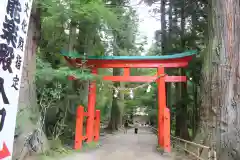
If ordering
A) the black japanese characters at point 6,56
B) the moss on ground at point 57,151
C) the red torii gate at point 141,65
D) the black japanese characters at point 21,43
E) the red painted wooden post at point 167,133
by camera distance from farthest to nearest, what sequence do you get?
the red torii gate at point 141,65 < the red painted wooden post at point 167,133 < the moss on ground at point 57,151 < the black japanese characters at point 21,43 < the black japanese characters at point 6,56

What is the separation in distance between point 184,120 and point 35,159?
860 cm

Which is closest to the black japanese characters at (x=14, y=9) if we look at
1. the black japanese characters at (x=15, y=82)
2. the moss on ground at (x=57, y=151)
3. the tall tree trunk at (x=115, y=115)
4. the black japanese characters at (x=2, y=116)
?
the black japanese characters at (x=15, y=82)

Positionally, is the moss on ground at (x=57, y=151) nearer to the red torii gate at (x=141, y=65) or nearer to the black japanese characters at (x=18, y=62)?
the red torii gate at (x=141, y=65)

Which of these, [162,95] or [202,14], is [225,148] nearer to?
[162,95]

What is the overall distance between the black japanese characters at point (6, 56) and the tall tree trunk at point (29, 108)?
431 centimetres

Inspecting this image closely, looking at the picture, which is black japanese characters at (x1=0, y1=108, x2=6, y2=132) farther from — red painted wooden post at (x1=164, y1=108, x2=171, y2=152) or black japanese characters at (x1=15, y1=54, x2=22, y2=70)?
red painted wooden post at (x1=164, y1=108, x2=171, y2=152)

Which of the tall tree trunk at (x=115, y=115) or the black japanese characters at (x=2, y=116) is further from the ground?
the black japanese characters at (x=2, y=116)

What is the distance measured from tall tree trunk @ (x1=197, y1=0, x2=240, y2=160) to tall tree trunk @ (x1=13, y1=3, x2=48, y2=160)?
5.24 metres

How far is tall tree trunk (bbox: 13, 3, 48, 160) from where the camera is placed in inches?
238

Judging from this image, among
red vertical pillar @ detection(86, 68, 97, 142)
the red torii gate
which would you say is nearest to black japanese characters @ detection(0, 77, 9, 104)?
the red torii gate

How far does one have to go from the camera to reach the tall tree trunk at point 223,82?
585cm

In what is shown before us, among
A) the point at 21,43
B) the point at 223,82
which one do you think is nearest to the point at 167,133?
the point at 223,82

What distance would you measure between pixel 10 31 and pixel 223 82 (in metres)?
5.81

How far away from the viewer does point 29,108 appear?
6703 millimetres
